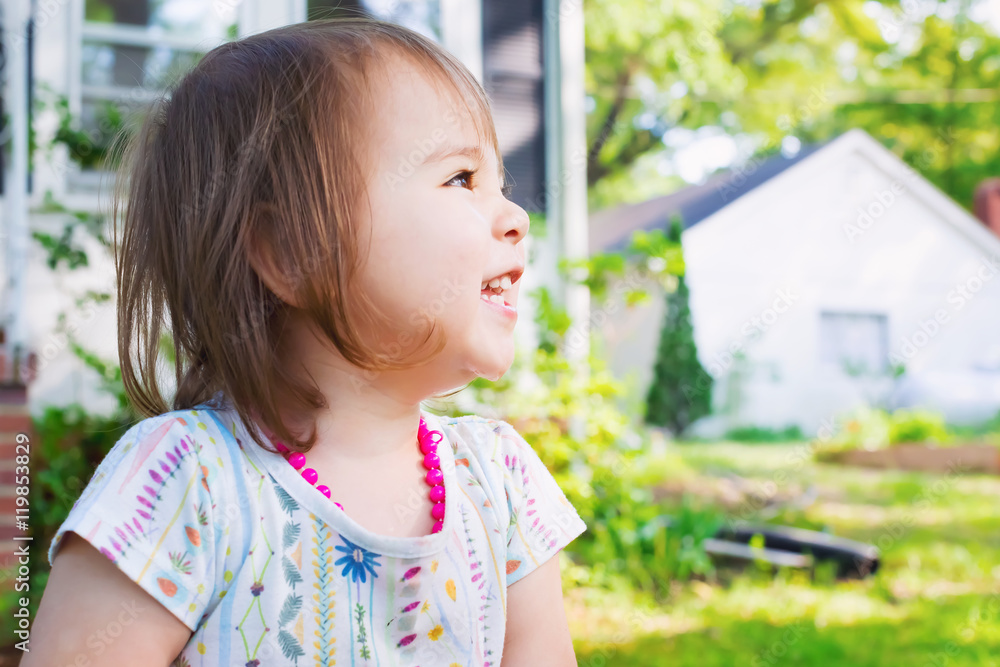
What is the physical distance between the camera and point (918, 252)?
13812mm

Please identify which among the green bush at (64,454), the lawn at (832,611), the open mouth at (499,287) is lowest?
the lawn at (832,611)

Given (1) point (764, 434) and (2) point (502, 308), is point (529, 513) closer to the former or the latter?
(2) point (502, 308)

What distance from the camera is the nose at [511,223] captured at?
3.32 ft

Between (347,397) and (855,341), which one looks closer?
(347,397)

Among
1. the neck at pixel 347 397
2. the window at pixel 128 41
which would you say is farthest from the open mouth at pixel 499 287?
the window at pixel 128 41

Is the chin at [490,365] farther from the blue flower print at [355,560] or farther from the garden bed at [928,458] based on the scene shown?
the garden bed at [928,458]

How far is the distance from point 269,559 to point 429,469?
0.83ft

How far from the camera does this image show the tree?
26.0 feet

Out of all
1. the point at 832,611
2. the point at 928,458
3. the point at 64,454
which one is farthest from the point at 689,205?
the point at 64,454

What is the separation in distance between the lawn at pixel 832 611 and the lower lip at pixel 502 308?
211cm

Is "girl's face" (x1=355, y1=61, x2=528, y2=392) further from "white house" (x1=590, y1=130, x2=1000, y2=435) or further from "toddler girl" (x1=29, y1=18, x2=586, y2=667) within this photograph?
"white house" (x1=590, y1=130, x2=1000, y2=435)

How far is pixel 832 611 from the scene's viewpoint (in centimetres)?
352

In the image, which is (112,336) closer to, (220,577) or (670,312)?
(220,577)

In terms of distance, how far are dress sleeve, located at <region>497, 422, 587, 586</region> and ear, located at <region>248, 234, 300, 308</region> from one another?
15.9 inches
